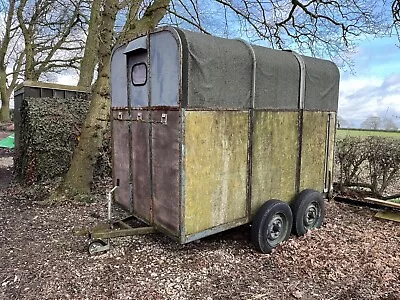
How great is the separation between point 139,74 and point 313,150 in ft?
8.42

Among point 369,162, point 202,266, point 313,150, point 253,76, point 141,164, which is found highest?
point 253,76

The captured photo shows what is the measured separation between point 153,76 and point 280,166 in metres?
1.93

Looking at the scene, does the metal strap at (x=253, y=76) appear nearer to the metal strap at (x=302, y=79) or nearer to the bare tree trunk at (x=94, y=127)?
the metal strap at (x=302, y=79)

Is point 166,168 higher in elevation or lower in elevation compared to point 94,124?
lower

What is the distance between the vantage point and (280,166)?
4254mm

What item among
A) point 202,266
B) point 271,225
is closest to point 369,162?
point 271,225

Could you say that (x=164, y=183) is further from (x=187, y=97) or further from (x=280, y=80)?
(x=280, y=80)

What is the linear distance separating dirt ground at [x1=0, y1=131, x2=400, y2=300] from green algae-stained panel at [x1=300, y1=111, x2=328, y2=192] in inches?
28.7

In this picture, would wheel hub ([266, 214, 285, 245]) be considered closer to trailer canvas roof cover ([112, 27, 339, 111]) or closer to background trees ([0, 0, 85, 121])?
trailer canvas roof cover ([112, 27, 339, 111])

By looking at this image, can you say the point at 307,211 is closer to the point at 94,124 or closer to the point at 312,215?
the point at 312,215

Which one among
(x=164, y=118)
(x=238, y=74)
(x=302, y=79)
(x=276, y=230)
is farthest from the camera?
(x=302, y=79)

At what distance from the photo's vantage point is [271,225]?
4117 millimetres

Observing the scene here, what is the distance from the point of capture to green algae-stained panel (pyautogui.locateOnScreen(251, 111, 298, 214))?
3.97m

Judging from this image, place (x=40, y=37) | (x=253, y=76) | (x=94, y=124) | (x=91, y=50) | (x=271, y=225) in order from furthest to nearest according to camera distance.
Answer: (x=40, y=37)
(x=91, y=50)
(x=94, y=124)
(x=271, y=225)
(x=253, y=76)
